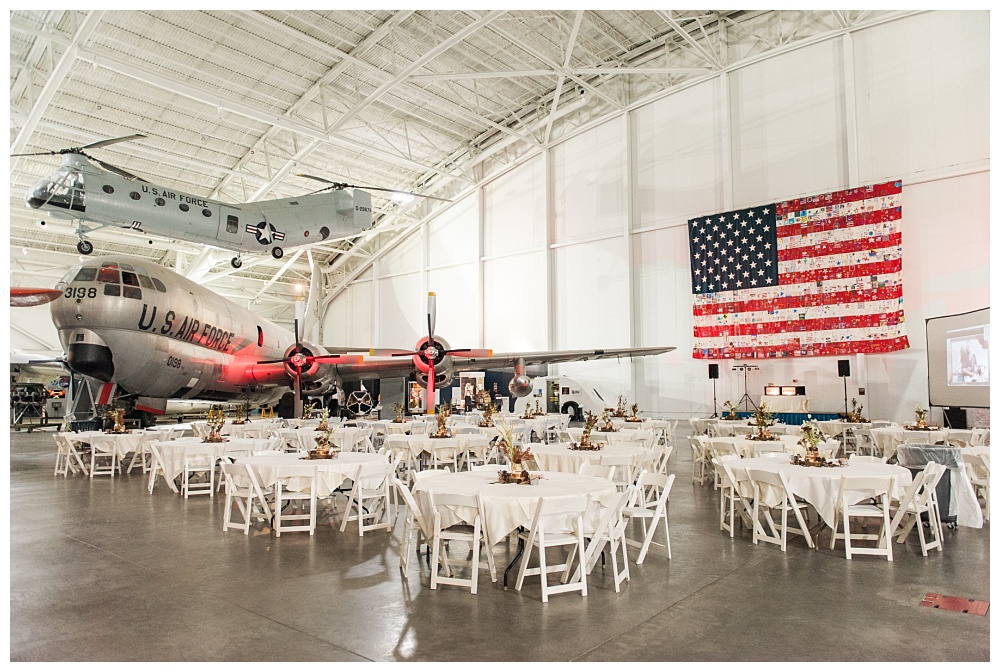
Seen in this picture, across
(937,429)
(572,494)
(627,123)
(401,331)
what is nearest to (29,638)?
(572,494)

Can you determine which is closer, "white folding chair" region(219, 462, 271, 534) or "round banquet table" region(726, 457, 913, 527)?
"round banquet table" region(726, 457, 913, 527)

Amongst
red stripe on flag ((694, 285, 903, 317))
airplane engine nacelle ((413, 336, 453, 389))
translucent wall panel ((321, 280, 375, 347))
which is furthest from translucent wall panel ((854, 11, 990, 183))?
translucent wall panel ((321, 280, 375, 347))

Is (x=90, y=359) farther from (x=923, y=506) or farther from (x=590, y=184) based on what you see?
(x=590, y=184)

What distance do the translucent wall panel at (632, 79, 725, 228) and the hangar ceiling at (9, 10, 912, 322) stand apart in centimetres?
71

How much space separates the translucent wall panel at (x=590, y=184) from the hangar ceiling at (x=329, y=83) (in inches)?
30.9

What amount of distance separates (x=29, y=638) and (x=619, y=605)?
3.49m

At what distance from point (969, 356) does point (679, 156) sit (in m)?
10.8

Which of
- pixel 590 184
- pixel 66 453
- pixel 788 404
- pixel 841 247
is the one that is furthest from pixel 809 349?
pixel 66 453

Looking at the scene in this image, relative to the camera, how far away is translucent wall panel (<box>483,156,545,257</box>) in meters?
24.9

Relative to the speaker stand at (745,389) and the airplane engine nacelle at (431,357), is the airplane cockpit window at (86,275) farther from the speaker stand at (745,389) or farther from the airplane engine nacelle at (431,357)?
the speaker stand at (745,389)

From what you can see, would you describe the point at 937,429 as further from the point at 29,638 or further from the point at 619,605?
the point at 29,638

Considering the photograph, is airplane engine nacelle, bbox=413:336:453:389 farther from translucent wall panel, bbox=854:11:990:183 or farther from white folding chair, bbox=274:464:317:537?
translucent wall panel, bbox=854:11:990:183

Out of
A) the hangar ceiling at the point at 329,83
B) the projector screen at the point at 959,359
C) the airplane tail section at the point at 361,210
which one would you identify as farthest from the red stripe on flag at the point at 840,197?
the airplane tail section at the point at 361,210

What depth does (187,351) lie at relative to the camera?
14578mm
